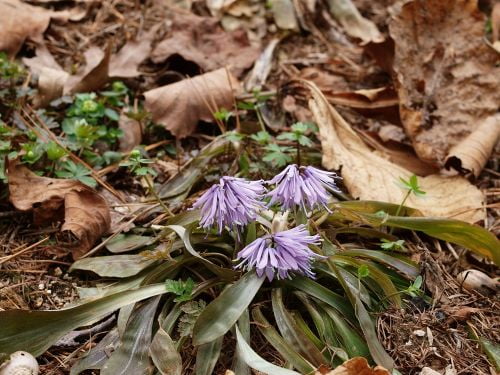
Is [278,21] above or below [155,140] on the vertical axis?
above

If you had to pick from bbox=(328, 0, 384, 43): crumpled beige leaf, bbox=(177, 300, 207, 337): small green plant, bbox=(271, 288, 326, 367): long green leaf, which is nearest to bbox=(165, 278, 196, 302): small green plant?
bbox=(177, 300, 207, 337): small green plant

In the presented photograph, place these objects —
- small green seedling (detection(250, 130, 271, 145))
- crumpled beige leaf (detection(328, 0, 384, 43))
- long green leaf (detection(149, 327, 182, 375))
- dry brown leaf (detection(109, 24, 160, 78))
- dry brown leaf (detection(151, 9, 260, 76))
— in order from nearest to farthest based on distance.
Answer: long green leaf (detection(149, 327, 182, 375))
small green seedling (detection(250, 130, 271, 145))
dry brown leaf (detection(109, 24, 160, 78))
dry brown leaf (detection(151, 9, 260, 76))
crumpled beige leaf (detection(328, 0, 384, 43))

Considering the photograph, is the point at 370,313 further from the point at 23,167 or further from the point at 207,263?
the point at 23,167

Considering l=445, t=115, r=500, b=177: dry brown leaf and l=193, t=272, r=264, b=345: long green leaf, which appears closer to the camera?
l=193, t=272, r=264, b=345: long green leaf

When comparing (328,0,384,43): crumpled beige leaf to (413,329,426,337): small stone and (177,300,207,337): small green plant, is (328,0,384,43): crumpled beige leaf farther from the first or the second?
(177,300,207,337): small green plant

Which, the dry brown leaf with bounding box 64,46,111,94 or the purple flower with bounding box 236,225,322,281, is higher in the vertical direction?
the purple flower with bounding box 236,225,322,281

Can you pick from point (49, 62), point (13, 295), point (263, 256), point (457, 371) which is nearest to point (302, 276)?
point (263, 256)

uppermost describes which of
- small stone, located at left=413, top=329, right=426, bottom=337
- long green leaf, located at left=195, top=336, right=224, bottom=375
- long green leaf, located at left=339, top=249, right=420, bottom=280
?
long green leaf, located at left=339, top=249, right=420, bottom=280
